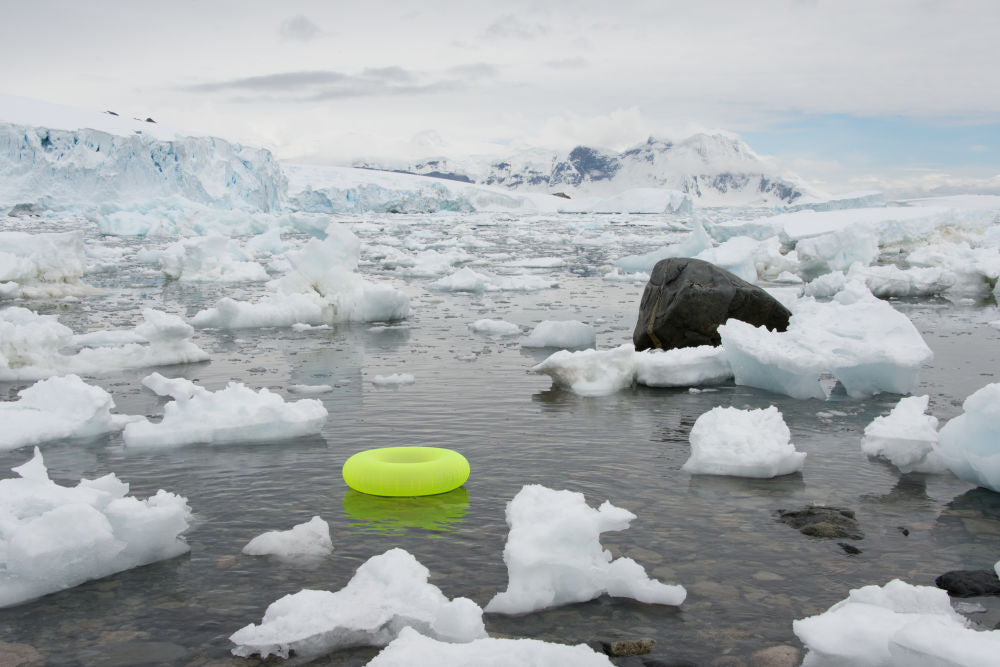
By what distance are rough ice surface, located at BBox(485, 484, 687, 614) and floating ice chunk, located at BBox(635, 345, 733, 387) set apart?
13.8ft

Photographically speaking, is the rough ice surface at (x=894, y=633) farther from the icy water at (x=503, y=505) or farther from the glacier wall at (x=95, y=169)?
the glacier wall at (x=95, y=169)

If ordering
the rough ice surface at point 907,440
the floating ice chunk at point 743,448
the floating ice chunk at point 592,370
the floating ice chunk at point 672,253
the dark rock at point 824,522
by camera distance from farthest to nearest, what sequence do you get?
the floating ice chunk at point 672,253
the floating ice chunk at point 592,370
the rough ice surface at point 907,440
the floating ice chunk at point 743,448
the dark rock at point 824,522

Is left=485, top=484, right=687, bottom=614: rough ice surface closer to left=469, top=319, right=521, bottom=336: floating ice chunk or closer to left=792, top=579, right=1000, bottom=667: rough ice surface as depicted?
left=792, top=579, right=1000, bottom=667: rough ice surface

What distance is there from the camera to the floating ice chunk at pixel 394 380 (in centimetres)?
791

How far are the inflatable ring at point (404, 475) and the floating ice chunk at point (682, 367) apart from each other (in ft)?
11.0

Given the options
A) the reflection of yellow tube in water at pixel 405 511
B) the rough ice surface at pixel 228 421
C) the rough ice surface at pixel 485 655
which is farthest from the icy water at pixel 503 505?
the rough ice surface at pixel 485 655

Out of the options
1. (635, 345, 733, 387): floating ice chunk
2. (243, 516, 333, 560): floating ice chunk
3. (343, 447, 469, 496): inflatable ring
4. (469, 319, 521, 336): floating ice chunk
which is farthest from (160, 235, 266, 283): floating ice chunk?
(243, 516, 333, 560): floating ice chunk

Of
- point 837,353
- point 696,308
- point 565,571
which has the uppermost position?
point 696,308

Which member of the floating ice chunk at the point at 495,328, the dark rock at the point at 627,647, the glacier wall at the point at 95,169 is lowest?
the dark rock at the point at 627,647

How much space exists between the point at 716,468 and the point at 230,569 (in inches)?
118

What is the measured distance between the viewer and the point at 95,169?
41.8 m

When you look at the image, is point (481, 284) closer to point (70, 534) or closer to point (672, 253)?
point (672, 253)

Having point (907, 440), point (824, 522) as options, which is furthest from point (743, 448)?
point (907, 440)

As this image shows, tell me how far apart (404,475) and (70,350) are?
20.4 feet
